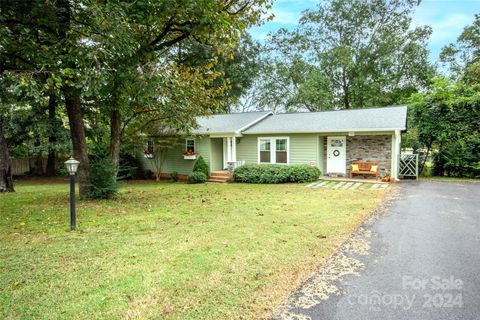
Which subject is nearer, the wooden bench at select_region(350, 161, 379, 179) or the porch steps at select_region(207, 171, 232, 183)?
the wooden bench at select_region(350, 161, 379, 179)

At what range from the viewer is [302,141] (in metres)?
14.3

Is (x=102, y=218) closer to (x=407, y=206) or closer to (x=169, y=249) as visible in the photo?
(x=169, y=249)

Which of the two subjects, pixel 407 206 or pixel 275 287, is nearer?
pixel 275 287

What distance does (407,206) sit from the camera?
751cm

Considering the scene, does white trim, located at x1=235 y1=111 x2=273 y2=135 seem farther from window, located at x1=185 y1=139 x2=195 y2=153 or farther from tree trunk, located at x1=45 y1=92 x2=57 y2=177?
tree trunk, located at x1=45 y1=92 x2=57 y2=177

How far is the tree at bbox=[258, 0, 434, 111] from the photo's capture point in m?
23.7

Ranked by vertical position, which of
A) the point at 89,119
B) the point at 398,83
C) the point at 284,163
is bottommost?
the point at 284,163

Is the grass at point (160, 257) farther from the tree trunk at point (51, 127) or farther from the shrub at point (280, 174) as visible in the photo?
the tree trunk at point (51, 127)

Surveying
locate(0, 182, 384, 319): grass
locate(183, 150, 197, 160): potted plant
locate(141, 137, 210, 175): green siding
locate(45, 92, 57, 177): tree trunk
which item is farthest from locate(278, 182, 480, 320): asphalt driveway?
locate(45, 92, 57, 177): tree trunk

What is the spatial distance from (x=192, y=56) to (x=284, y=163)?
10016 millimetres

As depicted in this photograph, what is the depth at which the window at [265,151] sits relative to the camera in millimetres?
15047

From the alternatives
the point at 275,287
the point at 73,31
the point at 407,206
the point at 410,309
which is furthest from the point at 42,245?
the point at 407,206

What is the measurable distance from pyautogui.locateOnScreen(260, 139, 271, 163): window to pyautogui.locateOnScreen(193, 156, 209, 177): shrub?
296cm

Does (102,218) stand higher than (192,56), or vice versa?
(192,56)
